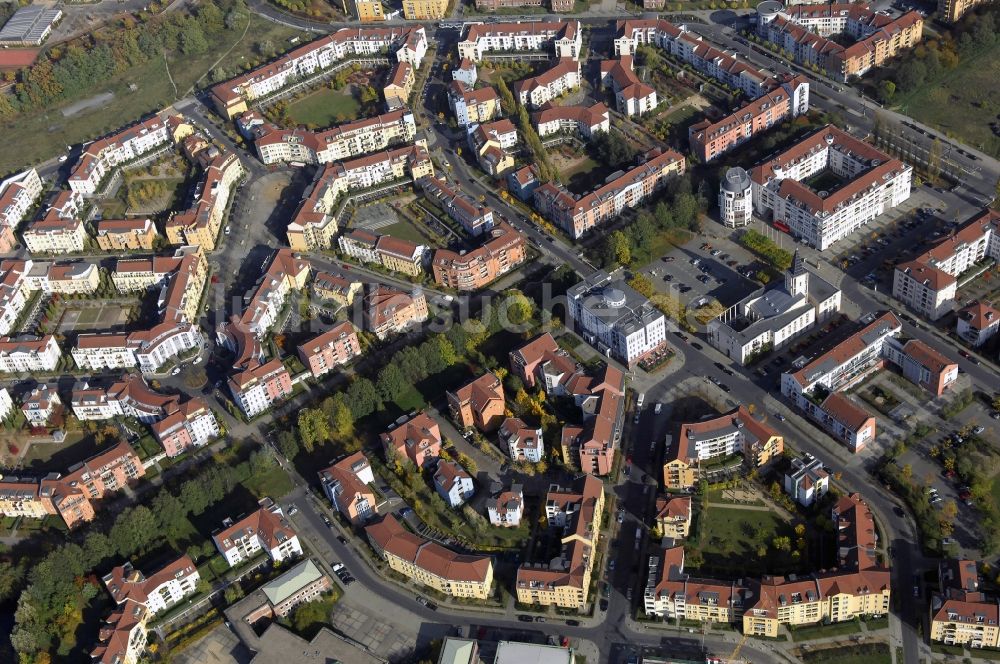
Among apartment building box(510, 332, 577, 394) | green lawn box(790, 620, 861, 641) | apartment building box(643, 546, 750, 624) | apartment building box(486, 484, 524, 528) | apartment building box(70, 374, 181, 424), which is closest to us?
green lawn box(790, 620, 861, 641)

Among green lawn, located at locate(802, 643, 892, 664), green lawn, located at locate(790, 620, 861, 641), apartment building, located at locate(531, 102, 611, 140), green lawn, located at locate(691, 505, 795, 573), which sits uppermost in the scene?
apartment building, located at locate(531, 102, 611, 140)

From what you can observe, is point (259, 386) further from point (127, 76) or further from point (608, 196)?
point (127, 76)

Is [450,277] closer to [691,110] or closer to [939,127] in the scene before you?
[691,110]

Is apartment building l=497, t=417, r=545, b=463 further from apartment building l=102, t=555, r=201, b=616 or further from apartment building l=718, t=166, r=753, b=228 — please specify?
apartment building l=718, t=166, r=753, b=228

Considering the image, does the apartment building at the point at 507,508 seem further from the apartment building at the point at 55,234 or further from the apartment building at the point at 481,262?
the apartment building at the point at 55,234

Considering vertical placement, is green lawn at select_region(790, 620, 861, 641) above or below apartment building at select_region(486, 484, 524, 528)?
below

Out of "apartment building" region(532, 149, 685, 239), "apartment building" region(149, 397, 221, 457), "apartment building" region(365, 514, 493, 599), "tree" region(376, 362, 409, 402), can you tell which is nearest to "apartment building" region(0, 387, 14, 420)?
"apartment building" region(149, 397, 221, 457)
